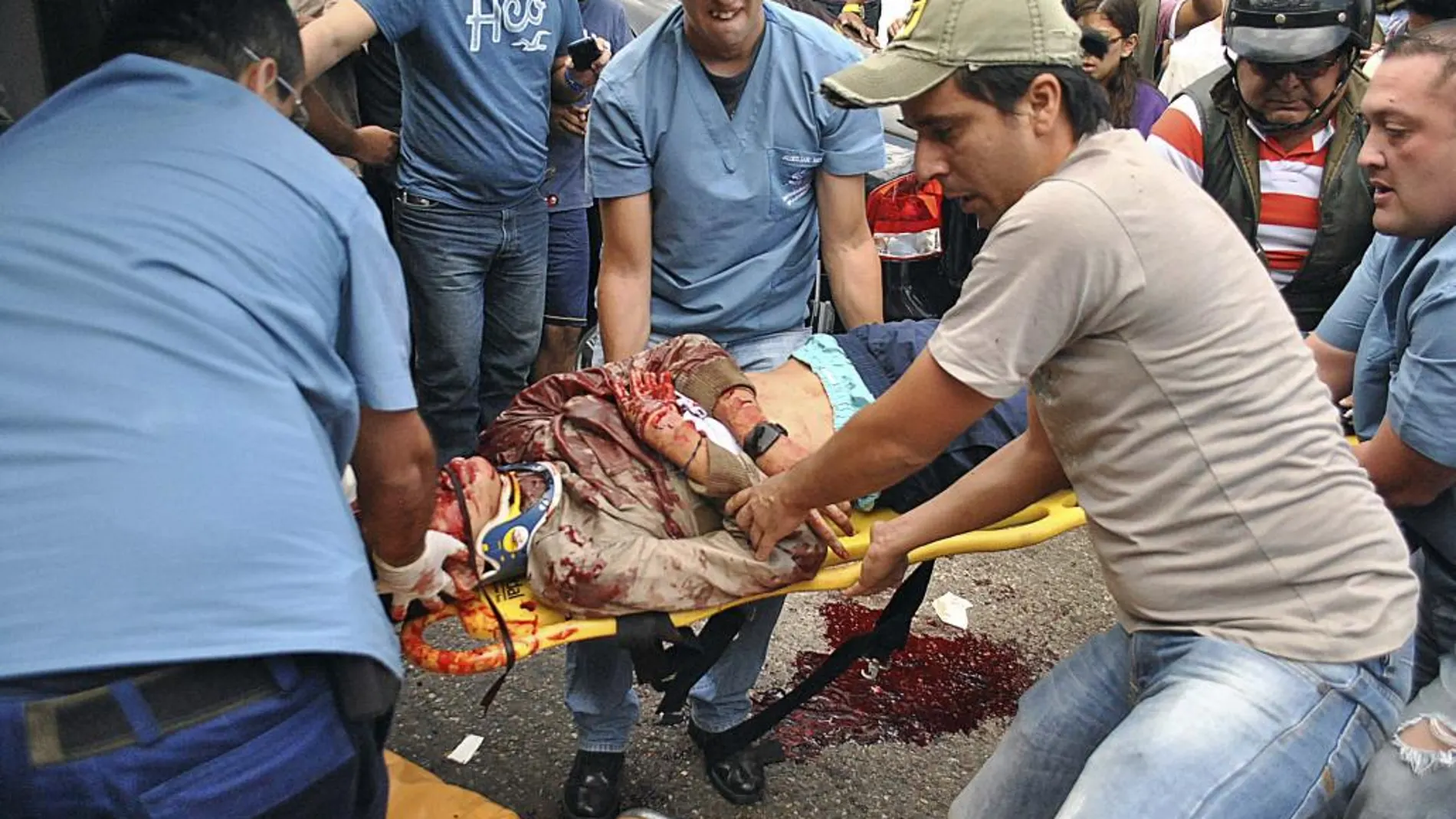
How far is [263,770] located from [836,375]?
5.97 feet

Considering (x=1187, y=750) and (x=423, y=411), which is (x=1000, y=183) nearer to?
(x=1187, y=750)

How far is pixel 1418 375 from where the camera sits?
1.98 meters

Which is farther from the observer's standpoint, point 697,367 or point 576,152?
point 576,152

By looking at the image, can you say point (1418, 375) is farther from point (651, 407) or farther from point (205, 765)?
point (205, 765)

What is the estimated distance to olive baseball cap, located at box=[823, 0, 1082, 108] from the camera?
5.77 ft


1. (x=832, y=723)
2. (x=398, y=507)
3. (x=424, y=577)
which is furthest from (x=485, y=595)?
(x=832, y=723)

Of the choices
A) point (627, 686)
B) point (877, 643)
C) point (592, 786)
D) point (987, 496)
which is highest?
point (987, 496)

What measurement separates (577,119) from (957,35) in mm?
2628

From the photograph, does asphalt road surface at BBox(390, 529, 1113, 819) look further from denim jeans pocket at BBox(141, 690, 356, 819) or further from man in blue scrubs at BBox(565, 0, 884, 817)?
denim jeans pocket at BBox(141, 690, 356, 819)

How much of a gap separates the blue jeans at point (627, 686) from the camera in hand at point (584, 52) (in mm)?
1934

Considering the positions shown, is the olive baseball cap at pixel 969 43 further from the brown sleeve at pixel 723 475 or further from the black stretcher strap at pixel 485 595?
the black stretcher strap at pixel 485 595

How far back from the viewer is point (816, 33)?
3.01 m

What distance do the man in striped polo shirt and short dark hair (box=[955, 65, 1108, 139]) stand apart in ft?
4.72

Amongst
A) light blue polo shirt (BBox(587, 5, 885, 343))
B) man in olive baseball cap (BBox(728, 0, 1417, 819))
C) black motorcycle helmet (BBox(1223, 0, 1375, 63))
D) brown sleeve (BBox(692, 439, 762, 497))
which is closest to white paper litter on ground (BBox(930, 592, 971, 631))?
light blue polo shirt (BBox(587, 5, 885, 343))
